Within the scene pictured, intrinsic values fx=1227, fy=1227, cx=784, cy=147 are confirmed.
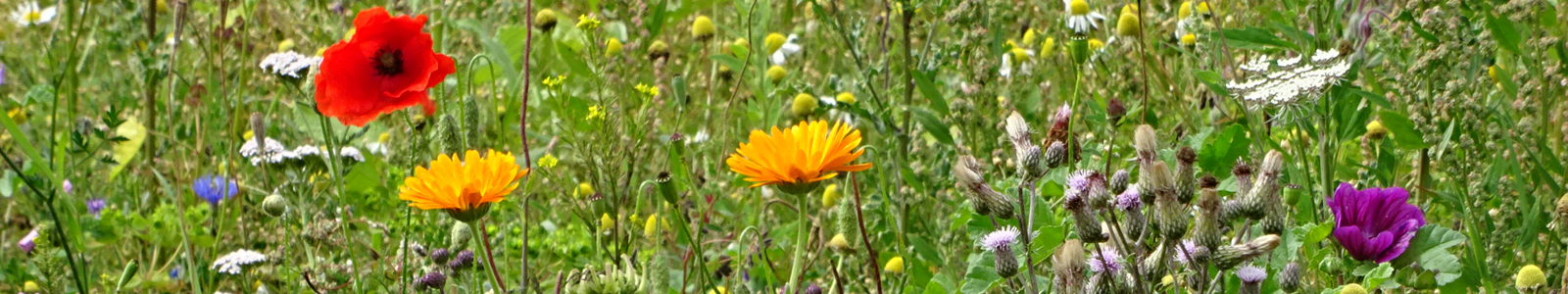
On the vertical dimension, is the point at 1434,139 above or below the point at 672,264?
below

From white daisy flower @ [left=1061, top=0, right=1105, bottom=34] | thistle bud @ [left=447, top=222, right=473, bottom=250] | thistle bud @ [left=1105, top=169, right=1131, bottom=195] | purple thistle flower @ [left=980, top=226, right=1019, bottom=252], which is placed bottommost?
purple thistle flower @ [left=980, top=226, right=1019, bottom=252]

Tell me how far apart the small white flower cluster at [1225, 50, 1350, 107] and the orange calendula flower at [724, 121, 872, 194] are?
393 mm

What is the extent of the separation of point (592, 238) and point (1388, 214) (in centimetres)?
79

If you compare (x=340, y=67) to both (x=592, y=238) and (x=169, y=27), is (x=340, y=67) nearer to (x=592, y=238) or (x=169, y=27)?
(x=592, y=238)

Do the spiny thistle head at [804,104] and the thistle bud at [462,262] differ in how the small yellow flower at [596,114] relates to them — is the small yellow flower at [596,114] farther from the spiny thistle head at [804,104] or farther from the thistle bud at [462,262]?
the spiny thistle head at [804,104]

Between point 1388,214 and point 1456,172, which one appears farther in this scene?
point 1456,172

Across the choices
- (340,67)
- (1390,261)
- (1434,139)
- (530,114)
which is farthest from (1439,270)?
(530,114)

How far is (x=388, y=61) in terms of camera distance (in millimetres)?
1337

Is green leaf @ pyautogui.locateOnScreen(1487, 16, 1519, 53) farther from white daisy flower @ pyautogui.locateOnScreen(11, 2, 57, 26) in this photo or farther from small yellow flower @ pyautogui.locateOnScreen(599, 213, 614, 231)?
white daisy flower @ pyautogui.locateOnScreen(11, 2, 57, 26)

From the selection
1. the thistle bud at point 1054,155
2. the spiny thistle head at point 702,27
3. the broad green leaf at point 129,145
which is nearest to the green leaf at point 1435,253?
the thistle bud at point 1054,155

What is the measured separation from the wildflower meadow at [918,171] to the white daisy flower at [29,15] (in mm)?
927

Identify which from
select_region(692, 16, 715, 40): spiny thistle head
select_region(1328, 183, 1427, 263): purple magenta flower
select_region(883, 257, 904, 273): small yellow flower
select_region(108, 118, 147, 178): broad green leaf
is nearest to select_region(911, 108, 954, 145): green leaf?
select_region(883, 257, 904, 273): small yellow flower

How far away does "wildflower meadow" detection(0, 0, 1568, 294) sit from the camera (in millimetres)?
997

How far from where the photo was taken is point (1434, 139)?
4.09 feet
